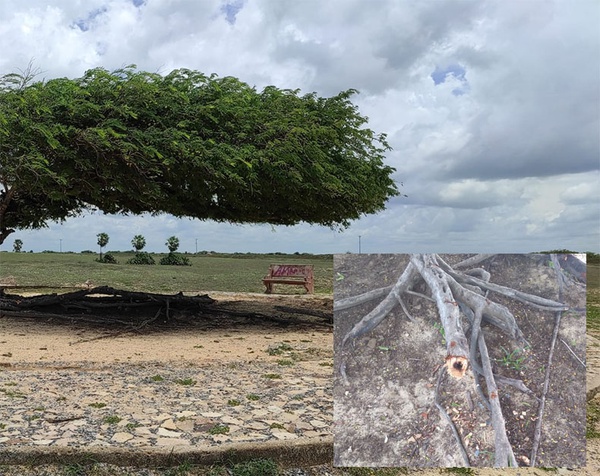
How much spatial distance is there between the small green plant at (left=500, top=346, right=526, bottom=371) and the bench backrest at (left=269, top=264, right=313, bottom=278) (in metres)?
17.8

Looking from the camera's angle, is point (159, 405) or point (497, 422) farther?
point (159, 405)

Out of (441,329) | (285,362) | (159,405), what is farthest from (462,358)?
(285,362)

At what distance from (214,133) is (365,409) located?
9102mm

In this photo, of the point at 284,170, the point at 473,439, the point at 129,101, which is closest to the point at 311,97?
the point at 284,170

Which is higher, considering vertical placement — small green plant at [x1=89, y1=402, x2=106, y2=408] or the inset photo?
the inset photo

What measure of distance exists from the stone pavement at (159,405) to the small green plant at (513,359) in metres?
2.07

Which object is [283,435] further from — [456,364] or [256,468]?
[456,364]

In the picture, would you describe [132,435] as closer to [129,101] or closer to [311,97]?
[129,101]

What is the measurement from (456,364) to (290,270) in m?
18.1

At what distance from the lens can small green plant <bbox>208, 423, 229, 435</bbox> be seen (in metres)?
5.24

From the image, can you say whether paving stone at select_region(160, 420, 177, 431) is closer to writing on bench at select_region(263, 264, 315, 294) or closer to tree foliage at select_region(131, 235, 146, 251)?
writing on bench at select_region(263, 264, 315, 294)

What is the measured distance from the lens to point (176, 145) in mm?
11242

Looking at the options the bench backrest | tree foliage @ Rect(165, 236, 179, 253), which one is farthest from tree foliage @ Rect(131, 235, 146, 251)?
the bench backrest

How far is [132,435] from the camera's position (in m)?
5.16
